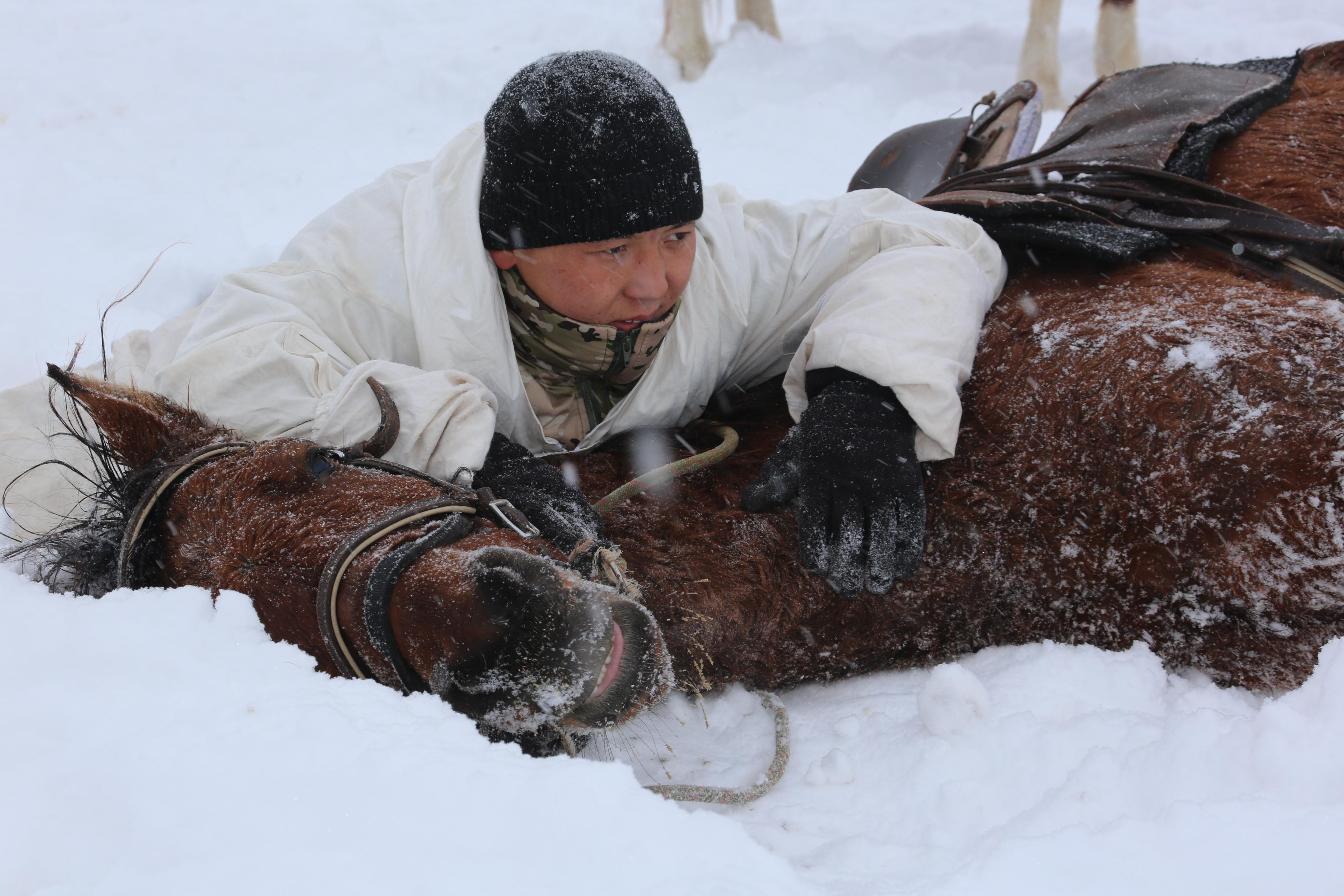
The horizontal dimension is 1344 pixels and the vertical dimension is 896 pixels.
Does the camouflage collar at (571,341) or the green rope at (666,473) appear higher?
the camouflage collar at (571,341)

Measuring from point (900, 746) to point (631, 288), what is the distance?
95cm

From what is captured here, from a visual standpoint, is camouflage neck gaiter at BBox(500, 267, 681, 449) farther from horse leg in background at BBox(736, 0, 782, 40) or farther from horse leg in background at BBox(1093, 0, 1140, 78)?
horse leg in background at BBox(736, 0, 782, 40)

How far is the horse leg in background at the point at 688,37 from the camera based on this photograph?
19.1ft

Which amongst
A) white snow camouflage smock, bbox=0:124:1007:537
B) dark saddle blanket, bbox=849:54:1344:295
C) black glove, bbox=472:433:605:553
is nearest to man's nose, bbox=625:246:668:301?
white snow camouflage smock, bbox=0:124:1007:537

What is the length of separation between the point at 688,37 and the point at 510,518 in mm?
5334

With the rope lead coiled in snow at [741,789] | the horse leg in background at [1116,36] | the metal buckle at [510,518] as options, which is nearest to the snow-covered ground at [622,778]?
the rope lead coiled in snow at [741,789]

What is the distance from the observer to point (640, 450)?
2.01m

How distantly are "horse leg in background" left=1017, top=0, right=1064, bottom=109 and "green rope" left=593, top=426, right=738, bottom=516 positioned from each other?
4.87 m

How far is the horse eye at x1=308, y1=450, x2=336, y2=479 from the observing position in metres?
1.28

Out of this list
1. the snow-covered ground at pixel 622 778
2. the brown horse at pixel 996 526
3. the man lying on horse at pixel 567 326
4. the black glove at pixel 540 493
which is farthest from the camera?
the man lying on horse at pixel 567 326

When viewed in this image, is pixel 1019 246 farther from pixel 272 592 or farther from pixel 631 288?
pixel 272 592

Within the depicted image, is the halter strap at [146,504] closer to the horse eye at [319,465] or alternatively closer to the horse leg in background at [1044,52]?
the horse eye at [319,465]

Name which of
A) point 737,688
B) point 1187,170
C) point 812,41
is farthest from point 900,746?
point 812,41

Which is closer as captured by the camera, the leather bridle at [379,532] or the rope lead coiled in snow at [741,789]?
the leather bridle at [379,532]
